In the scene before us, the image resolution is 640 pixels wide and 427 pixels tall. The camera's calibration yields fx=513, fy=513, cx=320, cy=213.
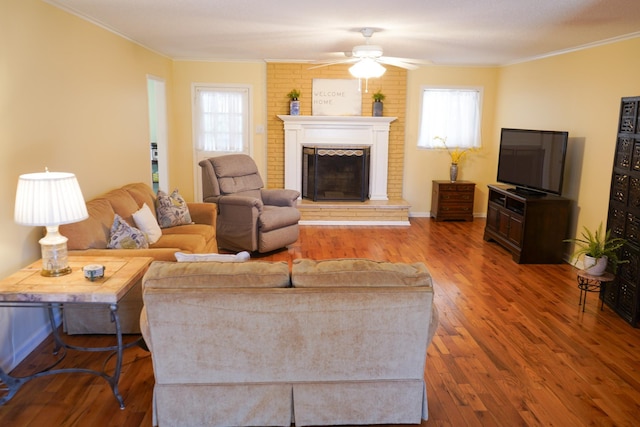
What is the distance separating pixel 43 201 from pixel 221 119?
5.13 meters

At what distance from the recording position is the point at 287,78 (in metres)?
7.49

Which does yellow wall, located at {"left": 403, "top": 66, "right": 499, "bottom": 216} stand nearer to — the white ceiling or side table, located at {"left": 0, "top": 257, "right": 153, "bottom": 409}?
the white ceiling

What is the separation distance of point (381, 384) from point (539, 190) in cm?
396

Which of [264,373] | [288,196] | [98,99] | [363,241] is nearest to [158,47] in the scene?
[98,99]

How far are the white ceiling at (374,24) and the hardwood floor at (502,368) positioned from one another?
230 centimetres

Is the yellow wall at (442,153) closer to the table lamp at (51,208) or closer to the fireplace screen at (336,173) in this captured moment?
the fireplace screen at (336,173)

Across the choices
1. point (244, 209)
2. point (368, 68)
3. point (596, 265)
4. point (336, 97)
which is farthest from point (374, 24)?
point (336, 97)

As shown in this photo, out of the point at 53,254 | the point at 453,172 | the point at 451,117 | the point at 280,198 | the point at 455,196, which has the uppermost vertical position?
the point at 451,117

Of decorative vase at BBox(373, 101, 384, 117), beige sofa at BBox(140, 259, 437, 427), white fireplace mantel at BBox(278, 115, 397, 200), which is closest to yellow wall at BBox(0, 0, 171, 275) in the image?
beige sofa at BBox(140, 259, 437, 427)

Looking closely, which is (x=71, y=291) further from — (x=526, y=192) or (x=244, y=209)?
(x=526, y=192)

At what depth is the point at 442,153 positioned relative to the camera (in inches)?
310

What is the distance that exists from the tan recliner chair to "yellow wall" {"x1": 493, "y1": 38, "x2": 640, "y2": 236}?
308 cm

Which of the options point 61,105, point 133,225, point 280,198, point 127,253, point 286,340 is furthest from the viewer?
point 280,198

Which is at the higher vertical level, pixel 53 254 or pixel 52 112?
pixel 52 112
